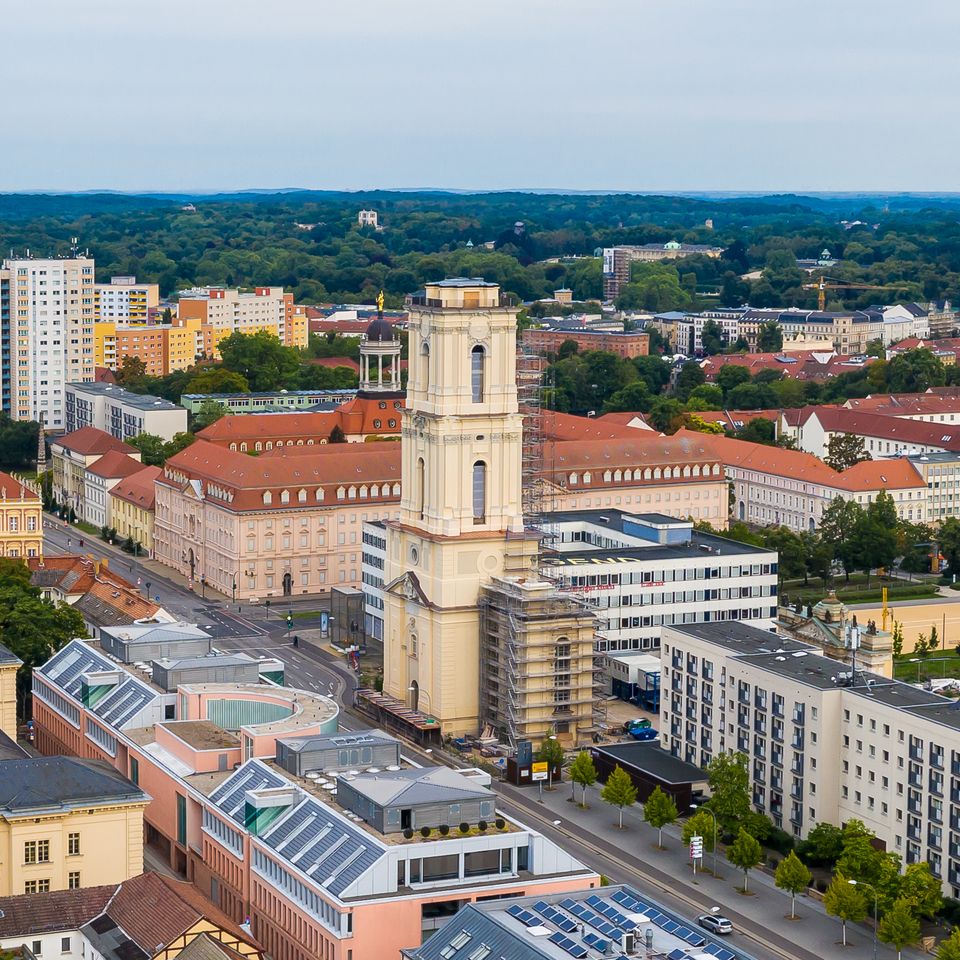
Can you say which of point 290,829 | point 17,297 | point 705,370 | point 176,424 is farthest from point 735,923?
point 705,370

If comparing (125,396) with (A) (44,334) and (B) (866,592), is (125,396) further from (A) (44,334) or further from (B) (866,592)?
(B) (866,592)

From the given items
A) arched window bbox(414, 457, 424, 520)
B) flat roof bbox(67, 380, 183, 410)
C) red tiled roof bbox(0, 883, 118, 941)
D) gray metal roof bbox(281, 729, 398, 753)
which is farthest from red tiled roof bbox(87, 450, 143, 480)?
red tiled roof bbox(0, 883, 118, 941)

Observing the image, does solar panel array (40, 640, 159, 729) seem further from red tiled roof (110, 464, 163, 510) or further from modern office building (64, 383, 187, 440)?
modern office building (64, 383, 187, 440)

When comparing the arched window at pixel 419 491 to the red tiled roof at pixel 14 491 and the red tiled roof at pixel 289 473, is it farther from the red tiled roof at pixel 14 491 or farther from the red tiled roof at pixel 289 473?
the red tiled roof at pixel 14 491

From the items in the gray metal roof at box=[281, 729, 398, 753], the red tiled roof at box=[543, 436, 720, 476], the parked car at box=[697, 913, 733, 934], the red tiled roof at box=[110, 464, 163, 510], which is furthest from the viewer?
the red tiled roof at box=[110, 464, 163, 510]

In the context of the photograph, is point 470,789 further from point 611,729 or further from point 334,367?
point 334,367

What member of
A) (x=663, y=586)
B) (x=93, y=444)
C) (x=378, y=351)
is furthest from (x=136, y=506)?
(x=663, y=586)
